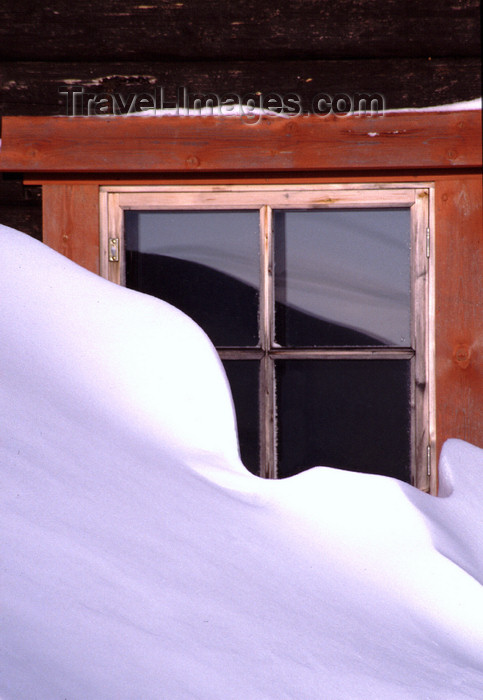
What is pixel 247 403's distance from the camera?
6.52 feet

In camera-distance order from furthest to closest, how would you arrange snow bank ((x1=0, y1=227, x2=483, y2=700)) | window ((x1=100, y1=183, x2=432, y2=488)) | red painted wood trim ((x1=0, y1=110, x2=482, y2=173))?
window ((x1=100, y1=183, x2=432, y2=488)) < red painted wood trim ((x1=0, y1=110, x2=482, y2=173)) < snow bank ((x1=0, y1=227, x2=483, y2=700))

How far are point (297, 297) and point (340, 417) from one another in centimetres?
39

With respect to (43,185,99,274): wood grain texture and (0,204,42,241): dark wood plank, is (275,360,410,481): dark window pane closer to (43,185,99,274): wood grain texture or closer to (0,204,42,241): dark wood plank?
(43,185,99,274): wood grain texture

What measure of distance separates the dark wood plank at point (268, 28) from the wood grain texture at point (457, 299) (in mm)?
491

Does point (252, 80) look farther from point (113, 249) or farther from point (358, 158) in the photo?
point (113, 249)

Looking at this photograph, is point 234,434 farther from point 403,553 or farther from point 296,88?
point 296,88

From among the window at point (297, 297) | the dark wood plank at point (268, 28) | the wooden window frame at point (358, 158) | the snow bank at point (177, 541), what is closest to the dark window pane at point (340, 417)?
the window at point (297, 297)

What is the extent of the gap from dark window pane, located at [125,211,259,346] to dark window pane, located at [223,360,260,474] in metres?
0.08

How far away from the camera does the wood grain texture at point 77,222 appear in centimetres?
194

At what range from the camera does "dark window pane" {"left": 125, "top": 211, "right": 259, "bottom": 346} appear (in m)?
2.01

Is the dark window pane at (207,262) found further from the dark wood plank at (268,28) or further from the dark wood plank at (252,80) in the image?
the dark wood plank at (268,28)

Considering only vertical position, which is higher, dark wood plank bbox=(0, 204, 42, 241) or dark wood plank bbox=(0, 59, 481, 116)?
dark wood plank bbox=(0, 59, 481, 116)

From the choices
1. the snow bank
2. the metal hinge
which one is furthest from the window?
the snow bank

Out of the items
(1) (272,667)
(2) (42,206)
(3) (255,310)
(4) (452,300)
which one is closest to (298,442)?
(3) (255,310)
